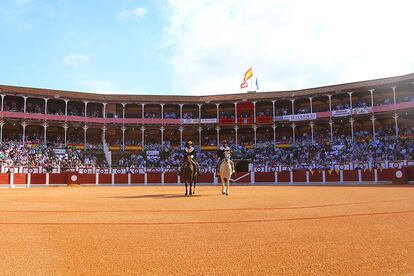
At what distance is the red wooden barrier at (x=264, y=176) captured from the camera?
3562 cm

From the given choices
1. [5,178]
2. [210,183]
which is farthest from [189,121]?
[5,178]

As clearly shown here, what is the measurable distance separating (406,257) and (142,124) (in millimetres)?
44780

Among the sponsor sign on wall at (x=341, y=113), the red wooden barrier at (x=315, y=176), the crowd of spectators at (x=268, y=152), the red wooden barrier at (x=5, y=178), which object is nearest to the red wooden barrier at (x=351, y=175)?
the crowd of spectators at (x=268, y=152)

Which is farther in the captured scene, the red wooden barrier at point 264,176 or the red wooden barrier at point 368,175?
the red wooden barrier at point 264,176

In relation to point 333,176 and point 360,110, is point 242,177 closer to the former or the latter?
point 333,176

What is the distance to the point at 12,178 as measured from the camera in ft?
103

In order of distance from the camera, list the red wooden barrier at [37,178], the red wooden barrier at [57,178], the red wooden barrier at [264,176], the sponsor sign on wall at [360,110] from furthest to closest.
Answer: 1. the sponsor sign on wall at [360,110]
2. the red wooden barrier at [264,176]
3. the red wooden barrier at [57,178]
4. the red wooden barrier at [37,178]

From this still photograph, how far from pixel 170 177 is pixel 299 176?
1161 cm

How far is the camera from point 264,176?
3588 cm

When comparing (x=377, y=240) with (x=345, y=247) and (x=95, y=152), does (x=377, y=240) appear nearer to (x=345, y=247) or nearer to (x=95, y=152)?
(x=345, y=247)

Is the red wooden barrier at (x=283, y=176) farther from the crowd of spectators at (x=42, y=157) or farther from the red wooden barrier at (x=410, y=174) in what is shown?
the crowd of spectators at (x=42, y=157)

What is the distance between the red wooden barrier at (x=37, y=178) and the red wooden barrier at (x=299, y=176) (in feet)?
71.8

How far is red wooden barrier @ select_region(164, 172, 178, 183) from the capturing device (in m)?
35.8

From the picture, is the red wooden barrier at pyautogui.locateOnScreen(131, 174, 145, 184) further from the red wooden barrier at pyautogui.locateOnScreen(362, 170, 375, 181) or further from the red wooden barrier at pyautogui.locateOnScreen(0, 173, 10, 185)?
the red wooden barrier at pyautogui.locateOnScreen(362, 170, 375, 181)
